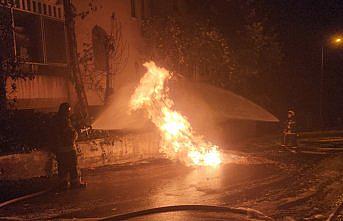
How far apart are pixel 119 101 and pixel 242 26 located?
377 inches

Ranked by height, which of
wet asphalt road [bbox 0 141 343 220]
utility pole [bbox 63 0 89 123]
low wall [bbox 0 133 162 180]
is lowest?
wet asphalt road [bbox 0 141 343 220]

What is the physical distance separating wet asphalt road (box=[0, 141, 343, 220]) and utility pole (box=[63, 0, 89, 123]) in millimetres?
4009

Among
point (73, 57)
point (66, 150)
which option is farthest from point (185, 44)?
point (66, 150)

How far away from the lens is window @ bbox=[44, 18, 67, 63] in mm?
14109

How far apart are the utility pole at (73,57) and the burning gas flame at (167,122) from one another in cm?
206

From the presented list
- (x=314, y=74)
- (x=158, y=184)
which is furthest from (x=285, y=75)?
(x=158, y=184)

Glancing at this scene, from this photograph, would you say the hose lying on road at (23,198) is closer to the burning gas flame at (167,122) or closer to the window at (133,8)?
the burning gas flame at (167,122)

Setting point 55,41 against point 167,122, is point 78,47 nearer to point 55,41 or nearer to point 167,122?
point 55,41

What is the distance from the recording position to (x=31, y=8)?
13.3 meters

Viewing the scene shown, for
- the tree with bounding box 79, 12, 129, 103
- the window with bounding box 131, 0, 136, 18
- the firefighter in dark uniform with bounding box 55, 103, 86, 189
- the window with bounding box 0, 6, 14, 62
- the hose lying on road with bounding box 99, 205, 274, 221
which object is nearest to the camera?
the hose lying on road with bounding box 99, 205, 274, 221

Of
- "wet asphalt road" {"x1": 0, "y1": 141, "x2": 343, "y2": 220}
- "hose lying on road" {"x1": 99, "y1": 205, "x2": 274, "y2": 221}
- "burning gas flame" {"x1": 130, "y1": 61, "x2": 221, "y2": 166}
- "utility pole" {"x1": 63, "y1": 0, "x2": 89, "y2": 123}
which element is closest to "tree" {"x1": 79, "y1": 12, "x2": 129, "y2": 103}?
"utility pole" {"x1": 63, "y1": 0, "x2": 89, "y2": 123}

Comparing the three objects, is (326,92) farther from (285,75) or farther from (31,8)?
(31,8)

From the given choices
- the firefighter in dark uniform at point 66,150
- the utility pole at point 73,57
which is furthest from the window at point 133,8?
the firefighter in dark uniform at point 66,150

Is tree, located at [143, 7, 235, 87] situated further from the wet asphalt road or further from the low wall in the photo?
the wet asphalt road
